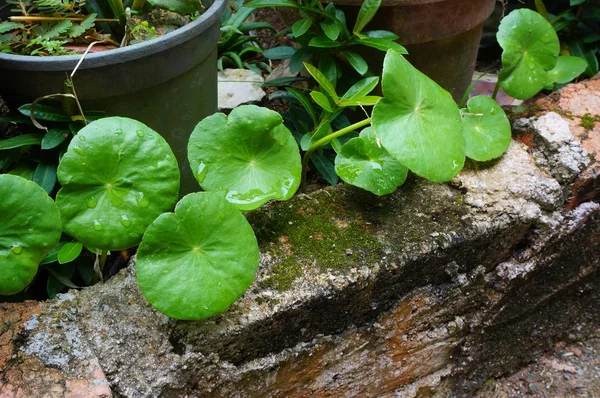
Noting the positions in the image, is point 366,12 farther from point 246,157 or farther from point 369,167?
point 246,157

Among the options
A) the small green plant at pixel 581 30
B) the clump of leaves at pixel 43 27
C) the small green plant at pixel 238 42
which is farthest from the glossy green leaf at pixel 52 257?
the small green plant at pixel 581 30

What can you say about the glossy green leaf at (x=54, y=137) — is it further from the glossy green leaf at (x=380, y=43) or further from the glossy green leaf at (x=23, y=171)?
the glossy green leaf at (x=380, y=43)

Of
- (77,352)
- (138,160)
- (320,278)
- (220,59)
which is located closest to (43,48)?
(138,160)

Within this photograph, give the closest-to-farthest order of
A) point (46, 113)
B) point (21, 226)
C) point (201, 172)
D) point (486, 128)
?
point (21, 226) < point (201, 172) < point (46, 113) < point (486, 128)

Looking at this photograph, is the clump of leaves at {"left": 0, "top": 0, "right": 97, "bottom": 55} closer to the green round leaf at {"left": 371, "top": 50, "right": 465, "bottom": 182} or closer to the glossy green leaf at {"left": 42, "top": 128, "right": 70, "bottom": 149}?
the glossy green leaf at {"left": 42, "top": 128, "right": 70, "bottom": 149}

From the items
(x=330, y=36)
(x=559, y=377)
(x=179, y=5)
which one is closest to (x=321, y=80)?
(x=330, y=36)
